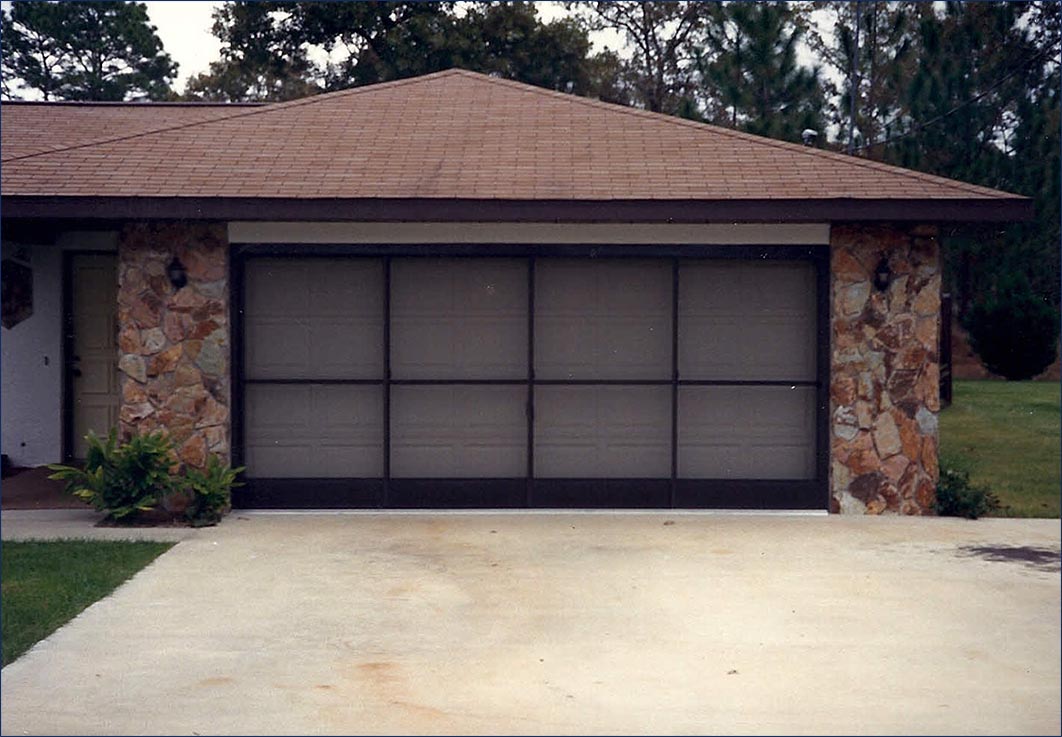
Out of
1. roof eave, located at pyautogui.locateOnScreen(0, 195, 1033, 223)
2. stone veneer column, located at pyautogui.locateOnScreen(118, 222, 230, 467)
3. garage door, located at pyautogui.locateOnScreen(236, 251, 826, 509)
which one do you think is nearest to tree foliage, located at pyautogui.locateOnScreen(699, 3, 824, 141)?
garage door, located at pyautogui.locateOnScreen(236, 251, 826, 509)

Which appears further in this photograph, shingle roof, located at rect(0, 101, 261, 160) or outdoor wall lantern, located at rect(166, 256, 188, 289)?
Answer: shingle roof, located at rect(0, 101, 261, 160)

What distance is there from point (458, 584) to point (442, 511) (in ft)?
10.7

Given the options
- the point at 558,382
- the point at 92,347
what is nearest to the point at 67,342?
the point at 92,347

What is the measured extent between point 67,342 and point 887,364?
8.30 metres

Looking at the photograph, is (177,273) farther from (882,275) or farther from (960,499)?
(960,499)

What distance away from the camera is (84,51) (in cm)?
3766

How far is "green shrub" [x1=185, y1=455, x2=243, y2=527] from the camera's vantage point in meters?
11.6

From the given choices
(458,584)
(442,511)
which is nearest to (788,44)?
(442,511)

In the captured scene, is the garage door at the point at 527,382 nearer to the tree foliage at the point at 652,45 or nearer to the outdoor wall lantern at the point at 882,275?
the outdoor wall lantern at the point at 882,275

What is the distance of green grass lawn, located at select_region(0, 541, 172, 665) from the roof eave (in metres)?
2.80

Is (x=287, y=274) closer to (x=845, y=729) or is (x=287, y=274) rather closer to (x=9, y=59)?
(x=845, y=729)

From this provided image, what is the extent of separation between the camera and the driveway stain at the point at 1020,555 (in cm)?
980

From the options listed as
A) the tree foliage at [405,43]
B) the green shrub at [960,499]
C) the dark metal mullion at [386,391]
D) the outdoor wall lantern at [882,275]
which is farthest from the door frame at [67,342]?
the tree foliage at [405,43]

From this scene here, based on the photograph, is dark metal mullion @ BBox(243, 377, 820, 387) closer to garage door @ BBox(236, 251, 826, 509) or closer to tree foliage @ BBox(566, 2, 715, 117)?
garage door @ BBox(236, 251, 826, 509)
